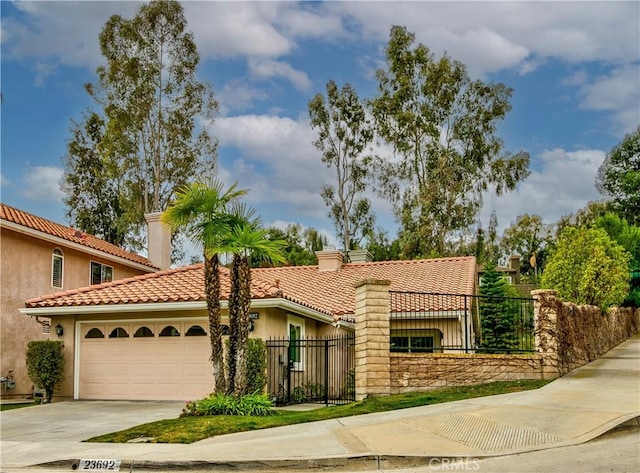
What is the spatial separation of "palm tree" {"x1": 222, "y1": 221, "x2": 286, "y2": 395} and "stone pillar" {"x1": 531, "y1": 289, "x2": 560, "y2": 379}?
20.5ft

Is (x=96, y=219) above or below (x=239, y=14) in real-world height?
below

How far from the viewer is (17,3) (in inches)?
861

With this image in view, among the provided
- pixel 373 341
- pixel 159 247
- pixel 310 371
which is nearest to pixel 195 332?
pixel 310 371

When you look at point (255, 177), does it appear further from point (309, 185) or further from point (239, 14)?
point (239, 14)

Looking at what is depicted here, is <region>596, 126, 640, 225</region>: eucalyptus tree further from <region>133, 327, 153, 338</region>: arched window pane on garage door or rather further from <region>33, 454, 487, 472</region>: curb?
<region>33, 454, 487, 472</region>: curb

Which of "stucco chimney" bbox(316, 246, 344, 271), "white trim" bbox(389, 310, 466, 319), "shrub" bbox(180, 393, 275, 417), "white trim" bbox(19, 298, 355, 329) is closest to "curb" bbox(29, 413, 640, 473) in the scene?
"shrub" bbox(180, 393, 275, 417)

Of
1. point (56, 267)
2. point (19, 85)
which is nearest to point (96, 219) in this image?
point (19, 85)

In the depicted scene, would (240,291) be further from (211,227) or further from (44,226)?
(44,226)

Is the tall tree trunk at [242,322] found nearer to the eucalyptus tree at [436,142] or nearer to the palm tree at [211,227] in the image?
the palm tree at [211,227]

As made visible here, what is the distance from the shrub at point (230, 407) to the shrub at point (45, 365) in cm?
631

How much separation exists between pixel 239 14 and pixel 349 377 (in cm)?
1190

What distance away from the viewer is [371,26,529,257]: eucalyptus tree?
127 feet

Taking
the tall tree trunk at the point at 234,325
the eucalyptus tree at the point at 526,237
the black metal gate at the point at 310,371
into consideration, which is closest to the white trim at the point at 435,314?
the black metal gate at the point at 310,371

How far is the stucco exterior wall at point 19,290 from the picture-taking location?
20984mm
